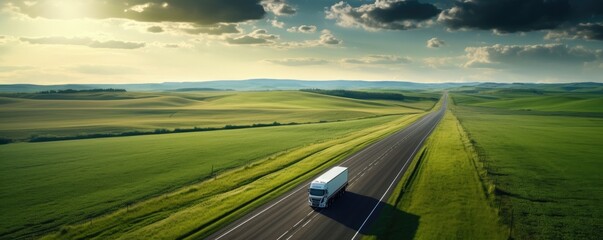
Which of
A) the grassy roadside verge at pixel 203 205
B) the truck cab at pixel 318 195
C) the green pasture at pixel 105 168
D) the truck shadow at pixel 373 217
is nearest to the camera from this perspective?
the truck shadow at pixel 373 217

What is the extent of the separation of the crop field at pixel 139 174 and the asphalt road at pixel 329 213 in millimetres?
2578

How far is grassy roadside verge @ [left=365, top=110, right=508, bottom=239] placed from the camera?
2852 centimetres

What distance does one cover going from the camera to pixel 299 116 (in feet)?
441

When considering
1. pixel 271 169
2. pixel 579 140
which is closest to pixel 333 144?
pixel 271 169

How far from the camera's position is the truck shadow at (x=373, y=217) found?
28.9 m

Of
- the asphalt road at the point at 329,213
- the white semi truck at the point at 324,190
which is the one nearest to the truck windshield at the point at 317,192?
the white semi truck at the point at 324,190

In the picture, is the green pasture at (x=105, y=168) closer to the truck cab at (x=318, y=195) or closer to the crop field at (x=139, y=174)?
the crop field at (x=139, y=174)

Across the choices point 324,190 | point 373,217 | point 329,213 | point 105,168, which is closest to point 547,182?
point 373,217

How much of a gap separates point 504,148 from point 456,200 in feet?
119

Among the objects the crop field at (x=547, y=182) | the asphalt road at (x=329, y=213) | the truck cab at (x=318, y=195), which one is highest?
the truck cab at (x=318, y=195)

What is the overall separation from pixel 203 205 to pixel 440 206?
78.7ft

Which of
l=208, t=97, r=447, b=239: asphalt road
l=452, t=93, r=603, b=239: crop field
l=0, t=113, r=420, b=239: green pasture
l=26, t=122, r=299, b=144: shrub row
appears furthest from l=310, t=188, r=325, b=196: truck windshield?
l=26, t=122, r=299, b=144: shrub row

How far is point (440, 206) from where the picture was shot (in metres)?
34.0

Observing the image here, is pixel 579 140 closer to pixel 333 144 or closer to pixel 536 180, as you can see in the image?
pixel 536 180
